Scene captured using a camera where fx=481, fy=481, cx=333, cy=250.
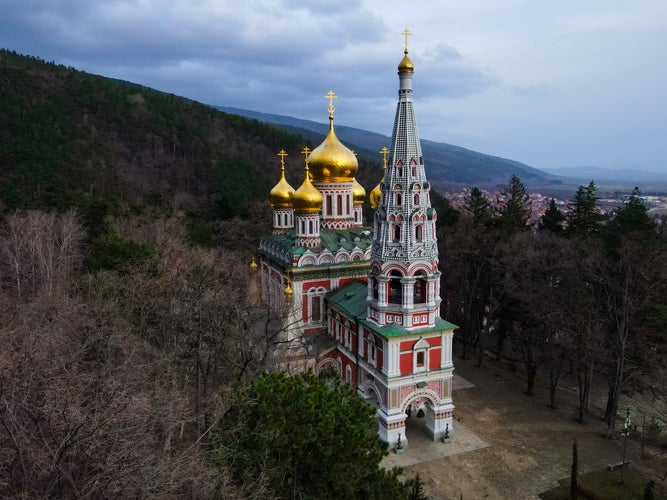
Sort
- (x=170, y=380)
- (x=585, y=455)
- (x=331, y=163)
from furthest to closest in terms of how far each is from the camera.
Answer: (x=331, y=163), (x=585, y=455), (x=170, y=380)

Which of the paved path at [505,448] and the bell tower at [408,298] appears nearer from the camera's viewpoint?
the paved path at [505,448]

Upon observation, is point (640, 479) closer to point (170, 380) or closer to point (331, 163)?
point (170, 380)

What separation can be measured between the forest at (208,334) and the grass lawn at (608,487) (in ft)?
10.1

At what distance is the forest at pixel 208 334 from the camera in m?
7.91

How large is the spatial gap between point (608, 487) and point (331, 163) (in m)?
19.4

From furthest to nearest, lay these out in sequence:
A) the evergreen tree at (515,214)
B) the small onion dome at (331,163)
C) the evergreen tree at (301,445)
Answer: the evergreen tree at (515,214) → the small onion dome at (331,163) → the evergreen tree at (301,445)

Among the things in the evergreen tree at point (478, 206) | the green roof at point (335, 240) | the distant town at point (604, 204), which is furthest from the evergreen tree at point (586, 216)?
the green roof at point (335, 240)

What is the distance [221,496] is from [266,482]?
0.94 metres

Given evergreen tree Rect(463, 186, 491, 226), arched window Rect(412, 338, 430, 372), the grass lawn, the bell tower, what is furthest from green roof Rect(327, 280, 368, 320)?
evergreen tree Rect(463, 186, 491, 226)

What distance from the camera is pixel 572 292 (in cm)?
2295

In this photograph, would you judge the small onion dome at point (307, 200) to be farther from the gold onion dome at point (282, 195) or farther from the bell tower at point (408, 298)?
the bell tower at point (408, 298)

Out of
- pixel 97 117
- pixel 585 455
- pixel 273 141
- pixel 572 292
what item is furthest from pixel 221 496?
→ pixel 273 141

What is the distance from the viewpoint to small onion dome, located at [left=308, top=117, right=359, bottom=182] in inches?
1073

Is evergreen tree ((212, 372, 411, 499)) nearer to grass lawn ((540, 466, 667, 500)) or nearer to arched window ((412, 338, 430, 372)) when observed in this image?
arched window ((412, 338, 430, 372))
